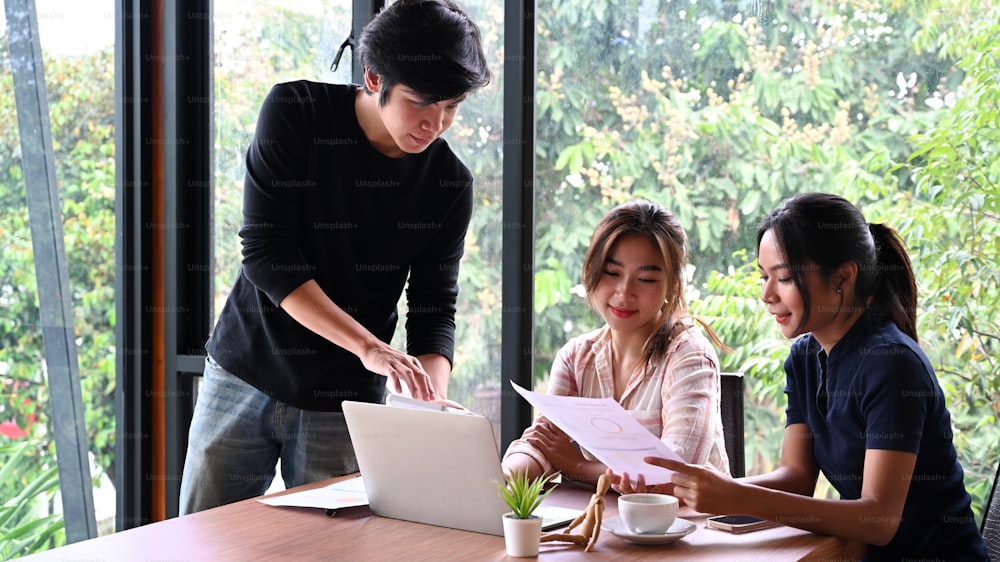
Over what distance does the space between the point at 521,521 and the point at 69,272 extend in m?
2.28

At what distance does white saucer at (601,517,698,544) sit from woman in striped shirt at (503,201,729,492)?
309mm

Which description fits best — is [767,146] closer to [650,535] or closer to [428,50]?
[428,50]

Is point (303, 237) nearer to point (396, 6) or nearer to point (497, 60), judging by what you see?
point (396, 6)

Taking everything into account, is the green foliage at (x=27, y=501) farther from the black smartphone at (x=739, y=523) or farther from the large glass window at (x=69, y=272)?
the black smartphone at (x=739, y=523)

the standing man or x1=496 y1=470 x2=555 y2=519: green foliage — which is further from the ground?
the standing man

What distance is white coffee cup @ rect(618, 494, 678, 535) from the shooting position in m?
1.47

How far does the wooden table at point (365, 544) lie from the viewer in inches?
Result: 54.4

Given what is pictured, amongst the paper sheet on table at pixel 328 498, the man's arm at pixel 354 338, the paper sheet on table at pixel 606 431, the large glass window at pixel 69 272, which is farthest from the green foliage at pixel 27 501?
the paper sheet on table at pixel 606 431

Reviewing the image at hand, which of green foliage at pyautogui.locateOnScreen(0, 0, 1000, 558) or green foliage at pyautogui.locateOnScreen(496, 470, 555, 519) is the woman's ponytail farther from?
green foliage at pyautogui.locateOnScreen(496, 470, 555, 519)

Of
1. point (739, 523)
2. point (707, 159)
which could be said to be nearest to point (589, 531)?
point (739, 523)

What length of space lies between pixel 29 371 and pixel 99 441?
35cm

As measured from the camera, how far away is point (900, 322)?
1.74 metres

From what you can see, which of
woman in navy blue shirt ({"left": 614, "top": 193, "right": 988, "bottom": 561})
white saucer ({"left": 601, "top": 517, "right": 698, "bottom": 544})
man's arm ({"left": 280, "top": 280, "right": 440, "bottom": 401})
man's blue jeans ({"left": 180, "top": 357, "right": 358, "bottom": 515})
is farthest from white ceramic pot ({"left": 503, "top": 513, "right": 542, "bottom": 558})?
man's blue jeans ({"left": 180, "top": 357, "right": 358, "bottom": 515})

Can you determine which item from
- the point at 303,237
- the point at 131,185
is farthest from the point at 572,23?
the point at 131,185
